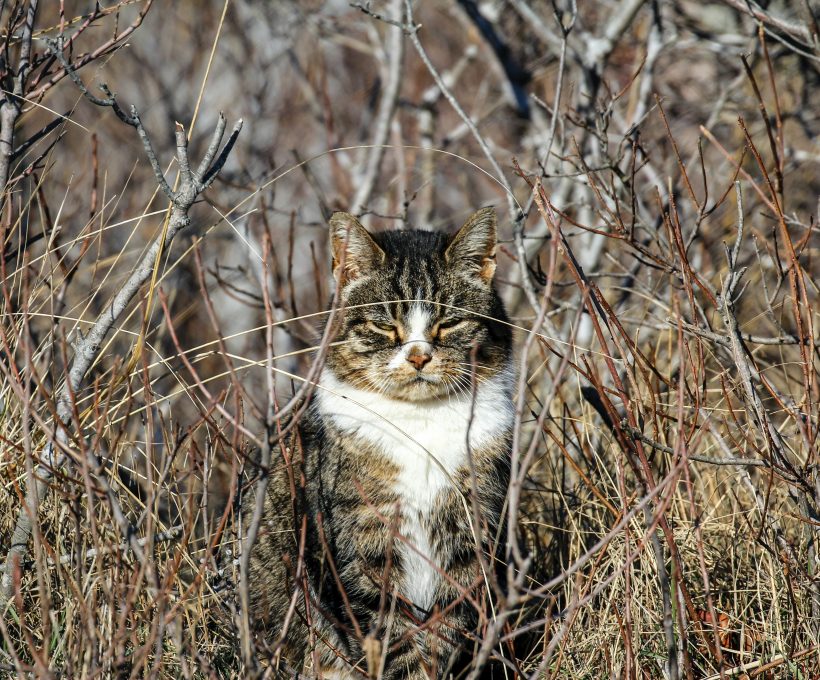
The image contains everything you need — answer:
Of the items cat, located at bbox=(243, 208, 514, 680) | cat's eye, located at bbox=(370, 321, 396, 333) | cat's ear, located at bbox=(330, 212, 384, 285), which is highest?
cat's ear, located at bbox=(330, 212, 384, 285)

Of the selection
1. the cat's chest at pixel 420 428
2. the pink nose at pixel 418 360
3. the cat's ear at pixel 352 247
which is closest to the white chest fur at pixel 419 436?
the cat's chest at pixel 420 428

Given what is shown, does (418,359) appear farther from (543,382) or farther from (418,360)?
(543,382)

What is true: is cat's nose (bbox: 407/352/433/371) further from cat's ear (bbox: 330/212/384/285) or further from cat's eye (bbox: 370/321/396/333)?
cat's ear (bbox: 330/212/384/285)

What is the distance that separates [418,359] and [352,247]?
524 millimetres

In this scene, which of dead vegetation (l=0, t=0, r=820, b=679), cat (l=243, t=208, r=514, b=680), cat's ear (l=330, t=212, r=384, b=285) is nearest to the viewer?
dead vegetation (l=0, t=0, r=820, b=679)

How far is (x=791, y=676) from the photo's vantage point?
2488 mm

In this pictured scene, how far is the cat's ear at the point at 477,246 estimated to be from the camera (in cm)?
313

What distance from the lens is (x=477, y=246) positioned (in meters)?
3.18

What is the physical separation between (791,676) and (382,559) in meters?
1.28

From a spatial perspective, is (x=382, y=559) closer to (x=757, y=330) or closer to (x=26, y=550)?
(x=26, y=550)

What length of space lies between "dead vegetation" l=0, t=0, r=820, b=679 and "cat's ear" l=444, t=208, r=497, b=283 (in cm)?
13

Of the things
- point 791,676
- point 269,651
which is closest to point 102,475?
point 269,651

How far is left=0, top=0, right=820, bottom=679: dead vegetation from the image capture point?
2.28 meters

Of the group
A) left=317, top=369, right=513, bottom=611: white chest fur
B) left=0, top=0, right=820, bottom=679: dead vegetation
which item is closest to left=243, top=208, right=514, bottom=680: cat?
left=317, top=369, right=513, bottom=611: white chest fur
